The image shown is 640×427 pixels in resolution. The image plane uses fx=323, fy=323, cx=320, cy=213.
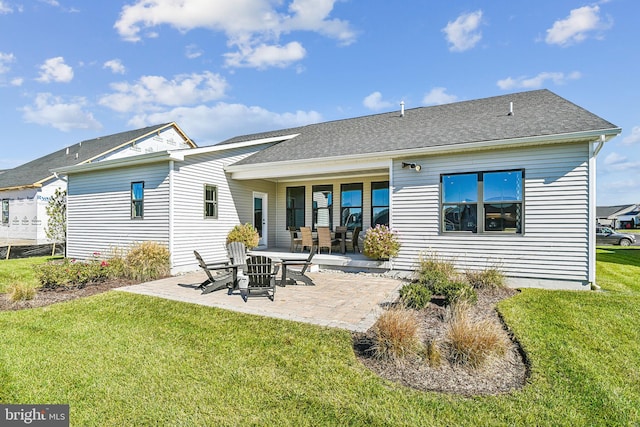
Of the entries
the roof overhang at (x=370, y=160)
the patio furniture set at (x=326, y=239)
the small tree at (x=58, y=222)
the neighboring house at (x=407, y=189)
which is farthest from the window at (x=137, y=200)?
the small tree at (x=58, y=222)

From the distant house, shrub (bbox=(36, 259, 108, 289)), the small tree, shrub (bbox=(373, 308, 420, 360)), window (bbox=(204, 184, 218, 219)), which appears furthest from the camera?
the distant house

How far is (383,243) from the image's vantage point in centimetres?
873

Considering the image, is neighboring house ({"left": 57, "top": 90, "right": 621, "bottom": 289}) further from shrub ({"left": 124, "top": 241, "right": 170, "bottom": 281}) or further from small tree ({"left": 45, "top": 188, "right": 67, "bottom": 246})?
small tree ({"left": 45, "top": 188, "right": 67, "bottom": 246})

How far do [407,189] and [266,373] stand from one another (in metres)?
6.45

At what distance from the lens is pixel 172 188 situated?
9430 millimetres

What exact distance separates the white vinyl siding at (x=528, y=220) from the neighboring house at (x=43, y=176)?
17.3 metres

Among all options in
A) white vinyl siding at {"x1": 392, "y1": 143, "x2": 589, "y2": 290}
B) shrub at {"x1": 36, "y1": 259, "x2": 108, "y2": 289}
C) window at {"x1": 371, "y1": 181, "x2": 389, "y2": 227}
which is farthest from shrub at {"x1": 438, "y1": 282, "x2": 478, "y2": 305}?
shrub at {"x1": 36, "y1": 259, "x2": 108, "y2": 289}


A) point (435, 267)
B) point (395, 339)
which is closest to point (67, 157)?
point (435, 267)

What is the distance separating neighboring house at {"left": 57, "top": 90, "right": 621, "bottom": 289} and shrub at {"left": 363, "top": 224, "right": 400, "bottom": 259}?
0.64 feet

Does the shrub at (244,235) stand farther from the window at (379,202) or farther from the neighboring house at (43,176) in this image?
the neighboring house at (43,176)

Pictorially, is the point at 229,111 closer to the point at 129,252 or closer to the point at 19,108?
the point at 19,108

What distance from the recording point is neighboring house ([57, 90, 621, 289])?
23.7 ft

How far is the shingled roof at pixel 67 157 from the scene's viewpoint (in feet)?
60.4

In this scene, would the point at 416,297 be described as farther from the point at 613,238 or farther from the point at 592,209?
the point at 613,238
